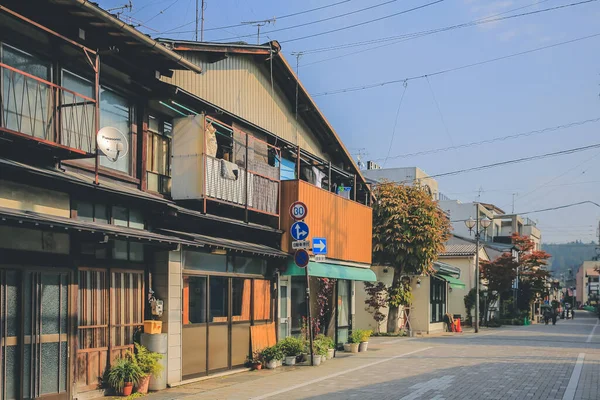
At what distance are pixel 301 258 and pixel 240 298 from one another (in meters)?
1.94

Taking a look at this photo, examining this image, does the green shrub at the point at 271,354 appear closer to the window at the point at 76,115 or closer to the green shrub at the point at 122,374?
the green shrub at the point at 122,374

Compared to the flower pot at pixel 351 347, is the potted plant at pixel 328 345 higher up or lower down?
higher up

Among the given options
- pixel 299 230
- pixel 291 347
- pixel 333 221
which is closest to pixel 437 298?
pixel 333 221

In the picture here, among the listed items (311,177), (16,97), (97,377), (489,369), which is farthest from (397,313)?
(16,97)

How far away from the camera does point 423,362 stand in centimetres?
1977

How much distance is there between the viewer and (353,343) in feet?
74.9

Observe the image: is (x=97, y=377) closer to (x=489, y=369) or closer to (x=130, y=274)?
(x=130, y=274)

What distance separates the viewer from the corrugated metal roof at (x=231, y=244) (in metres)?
14.7

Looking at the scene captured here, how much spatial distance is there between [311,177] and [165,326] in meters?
10.5

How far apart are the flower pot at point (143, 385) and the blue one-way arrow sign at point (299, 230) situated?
20.6 ft

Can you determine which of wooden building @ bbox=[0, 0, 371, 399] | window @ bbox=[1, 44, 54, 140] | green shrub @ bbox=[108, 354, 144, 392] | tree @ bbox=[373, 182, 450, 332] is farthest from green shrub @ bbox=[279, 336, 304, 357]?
tree @ bbox=[373, 182, 450, 332]

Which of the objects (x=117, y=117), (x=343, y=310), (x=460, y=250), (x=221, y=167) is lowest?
(x=343, y=310)

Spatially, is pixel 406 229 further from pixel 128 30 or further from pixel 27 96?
pixel 27 96

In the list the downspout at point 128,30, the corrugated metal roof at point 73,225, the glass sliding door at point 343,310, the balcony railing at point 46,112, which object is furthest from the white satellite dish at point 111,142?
the glass sliding door at point 343,310
